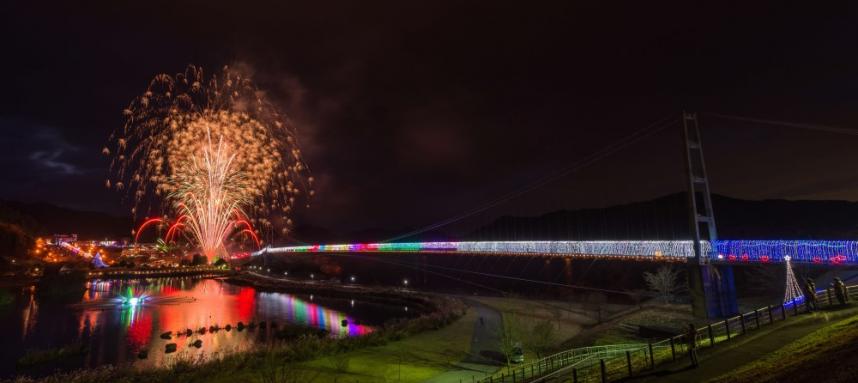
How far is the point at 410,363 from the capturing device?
26281mm

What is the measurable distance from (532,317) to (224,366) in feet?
79.7

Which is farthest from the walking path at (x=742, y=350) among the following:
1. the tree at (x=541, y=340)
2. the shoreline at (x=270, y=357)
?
the shoreline at (x=270, y=357)

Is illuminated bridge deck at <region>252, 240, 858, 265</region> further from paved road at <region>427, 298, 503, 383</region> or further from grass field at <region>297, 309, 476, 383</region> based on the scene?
grass field at <region>297, 309, 476, 383</region>

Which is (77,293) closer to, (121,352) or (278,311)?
(278,311)

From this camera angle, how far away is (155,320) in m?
44.7

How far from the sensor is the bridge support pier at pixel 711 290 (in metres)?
32.1

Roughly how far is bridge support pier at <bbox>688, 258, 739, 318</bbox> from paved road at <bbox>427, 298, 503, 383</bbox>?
14.3m

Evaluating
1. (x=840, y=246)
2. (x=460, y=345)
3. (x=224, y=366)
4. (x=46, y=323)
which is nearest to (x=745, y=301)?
(x=840, y=246)

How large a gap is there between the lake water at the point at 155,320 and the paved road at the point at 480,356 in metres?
10.6

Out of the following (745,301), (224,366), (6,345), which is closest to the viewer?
(224,366)

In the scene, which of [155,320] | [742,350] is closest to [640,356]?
[742,350]

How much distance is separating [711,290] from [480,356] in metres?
17.6

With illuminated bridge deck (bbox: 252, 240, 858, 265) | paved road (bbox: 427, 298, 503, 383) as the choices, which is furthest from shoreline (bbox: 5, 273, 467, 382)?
illuminated bridge deck (bbox: 252, 240, 858, 265)

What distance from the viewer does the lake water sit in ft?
105
